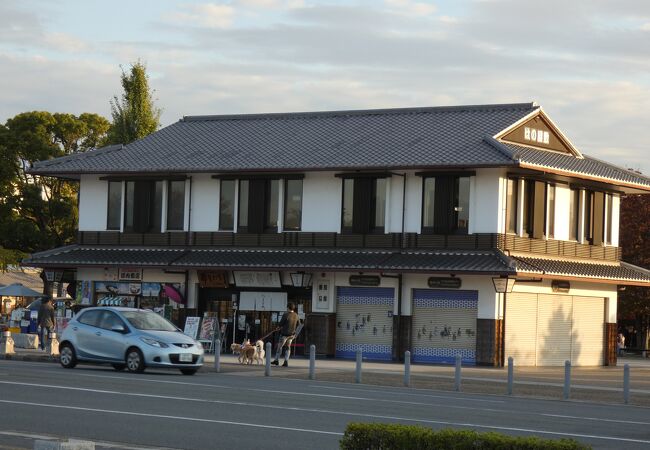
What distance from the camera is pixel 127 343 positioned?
31125mm

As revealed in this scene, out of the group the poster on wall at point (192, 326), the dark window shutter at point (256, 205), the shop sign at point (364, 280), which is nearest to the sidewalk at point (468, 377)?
the poster on wall at point (192, 326)

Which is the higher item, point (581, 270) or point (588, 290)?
point (581, 270)

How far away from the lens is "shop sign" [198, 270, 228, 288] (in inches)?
1870

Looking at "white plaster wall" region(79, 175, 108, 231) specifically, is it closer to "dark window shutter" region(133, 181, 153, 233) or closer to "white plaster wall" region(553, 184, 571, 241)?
"dark window shutter" region(133, 181, 153, 233)

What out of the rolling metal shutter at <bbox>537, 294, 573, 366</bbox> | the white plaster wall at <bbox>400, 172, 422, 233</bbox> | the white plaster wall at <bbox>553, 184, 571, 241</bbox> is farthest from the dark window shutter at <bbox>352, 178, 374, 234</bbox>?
the white plaster wall at <bbox>553, 184, 571, 241</bbox>

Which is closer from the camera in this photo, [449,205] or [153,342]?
[153,342]

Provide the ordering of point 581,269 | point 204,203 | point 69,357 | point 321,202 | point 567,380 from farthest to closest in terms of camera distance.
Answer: point 204,203 → point 321,202 → point 581,269 → point 69,357 → point 567,380

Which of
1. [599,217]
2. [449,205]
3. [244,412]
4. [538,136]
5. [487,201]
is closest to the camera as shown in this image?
[244,412]

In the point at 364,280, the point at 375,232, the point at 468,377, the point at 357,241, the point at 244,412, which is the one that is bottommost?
the point at 468,377

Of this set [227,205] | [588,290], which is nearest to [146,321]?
[227,205]

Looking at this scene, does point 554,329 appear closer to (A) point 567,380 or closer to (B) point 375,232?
(B) point 375,232

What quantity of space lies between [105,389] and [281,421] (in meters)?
6.15

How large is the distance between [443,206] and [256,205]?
24.8ft

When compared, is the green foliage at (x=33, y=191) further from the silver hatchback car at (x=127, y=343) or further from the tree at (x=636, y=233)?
the silver hatchback car at (x=127, y=343)
